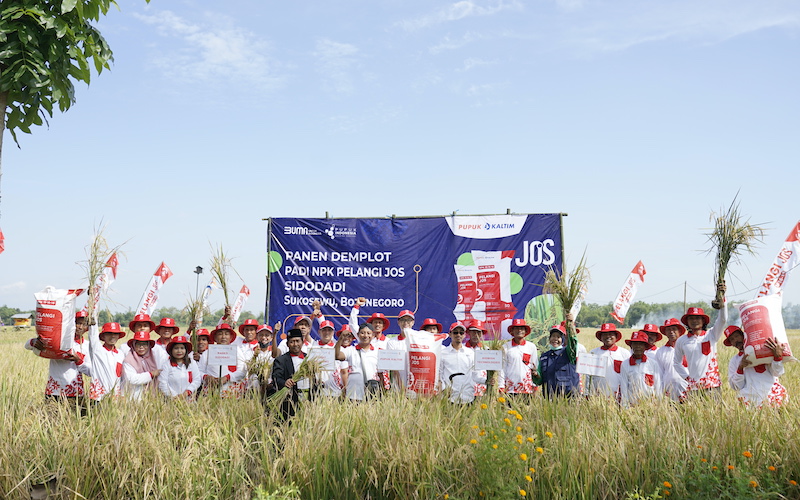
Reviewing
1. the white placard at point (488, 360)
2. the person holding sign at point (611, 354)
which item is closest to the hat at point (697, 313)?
the person holding sign at point (611, 354)

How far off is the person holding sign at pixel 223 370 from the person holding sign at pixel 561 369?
3288 mm

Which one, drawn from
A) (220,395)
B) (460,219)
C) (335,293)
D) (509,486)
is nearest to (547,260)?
(460,219)

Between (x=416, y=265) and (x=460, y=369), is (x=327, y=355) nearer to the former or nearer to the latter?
(x=460, y=369)

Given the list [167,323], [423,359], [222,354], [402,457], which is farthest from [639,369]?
[167,323]

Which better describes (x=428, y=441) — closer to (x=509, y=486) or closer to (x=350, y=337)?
(x=509, y=486)

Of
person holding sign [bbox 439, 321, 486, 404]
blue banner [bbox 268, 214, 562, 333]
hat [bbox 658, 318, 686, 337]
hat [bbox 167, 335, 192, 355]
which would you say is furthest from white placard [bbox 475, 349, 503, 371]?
blue banner [bbox 268, 214, 562, 333]

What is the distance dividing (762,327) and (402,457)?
3.95 m

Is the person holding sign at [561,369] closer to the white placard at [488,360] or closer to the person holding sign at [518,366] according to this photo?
the person holding sign at [518,366]

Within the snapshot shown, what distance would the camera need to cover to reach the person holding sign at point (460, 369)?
7.62 meters

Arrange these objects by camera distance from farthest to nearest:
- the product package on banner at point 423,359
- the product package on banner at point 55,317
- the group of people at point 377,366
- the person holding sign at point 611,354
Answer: the person holding sign at point 611,354
the product package on banner at point 423,359
the group of people at point 377,366
the product package on banner at point 55,317

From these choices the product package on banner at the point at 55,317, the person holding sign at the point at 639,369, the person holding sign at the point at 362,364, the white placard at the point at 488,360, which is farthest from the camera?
the person holding sign at the point at 362,364

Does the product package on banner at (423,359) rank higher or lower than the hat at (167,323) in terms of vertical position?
lower

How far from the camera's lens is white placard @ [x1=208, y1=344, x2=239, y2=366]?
6.82 metres

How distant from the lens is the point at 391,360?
23.6ft
